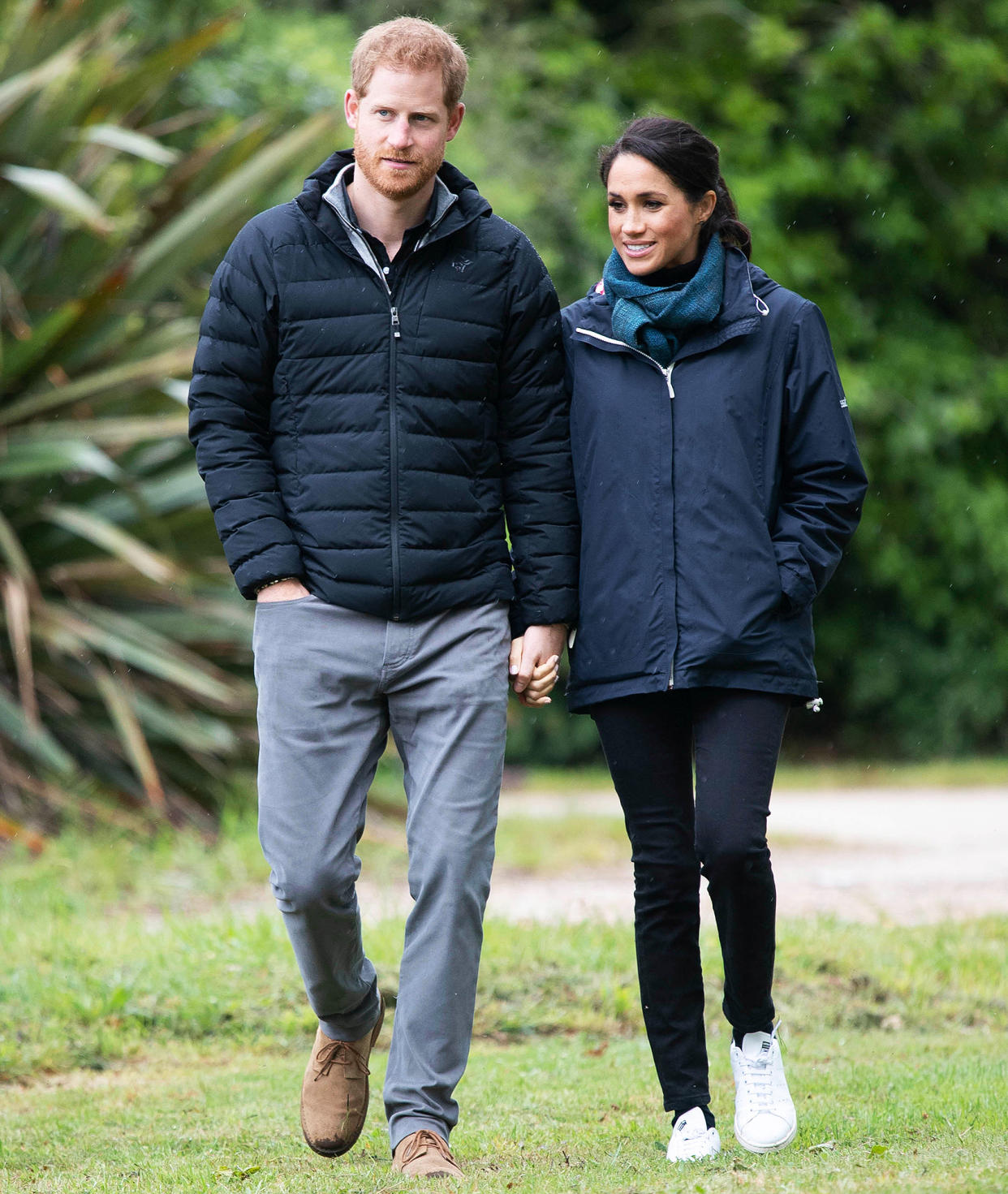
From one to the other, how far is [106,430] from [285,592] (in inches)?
170

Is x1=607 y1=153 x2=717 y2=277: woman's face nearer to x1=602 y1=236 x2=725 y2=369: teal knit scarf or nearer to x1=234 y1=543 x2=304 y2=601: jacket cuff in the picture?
x1=602 y1=236 x2=725 y2=369: teal knit scarf

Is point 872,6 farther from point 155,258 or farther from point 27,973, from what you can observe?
point 27,973

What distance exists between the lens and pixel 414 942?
11.0 feet

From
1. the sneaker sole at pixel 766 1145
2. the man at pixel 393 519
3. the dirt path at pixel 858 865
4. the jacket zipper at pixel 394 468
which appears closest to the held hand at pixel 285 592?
the man at pixel 393 519

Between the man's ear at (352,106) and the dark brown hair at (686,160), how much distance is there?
54 cm

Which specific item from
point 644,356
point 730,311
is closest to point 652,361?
point 644,356

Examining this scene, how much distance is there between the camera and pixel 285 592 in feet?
11.1

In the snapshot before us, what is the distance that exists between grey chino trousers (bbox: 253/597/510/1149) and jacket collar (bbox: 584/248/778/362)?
0.66 m

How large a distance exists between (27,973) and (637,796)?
247cm

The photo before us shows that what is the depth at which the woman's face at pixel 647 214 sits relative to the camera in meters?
3.46

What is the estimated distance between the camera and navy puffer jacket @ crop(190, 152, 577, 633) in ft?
11.0

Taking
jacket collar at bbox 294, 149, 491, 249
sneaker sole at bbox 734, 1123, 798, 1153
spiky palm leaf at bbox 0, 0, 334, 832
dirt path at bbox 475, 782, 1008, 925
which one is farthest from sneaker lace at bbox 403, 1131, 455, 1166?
spiky palm leaf at bbox 0, 0, 334, 832

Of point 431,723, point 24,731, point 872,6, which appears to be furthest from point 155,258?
Answer: point 872,6

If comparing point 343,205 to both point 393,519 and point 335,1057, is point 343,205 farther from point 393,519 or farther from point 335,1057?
point 335,1057
